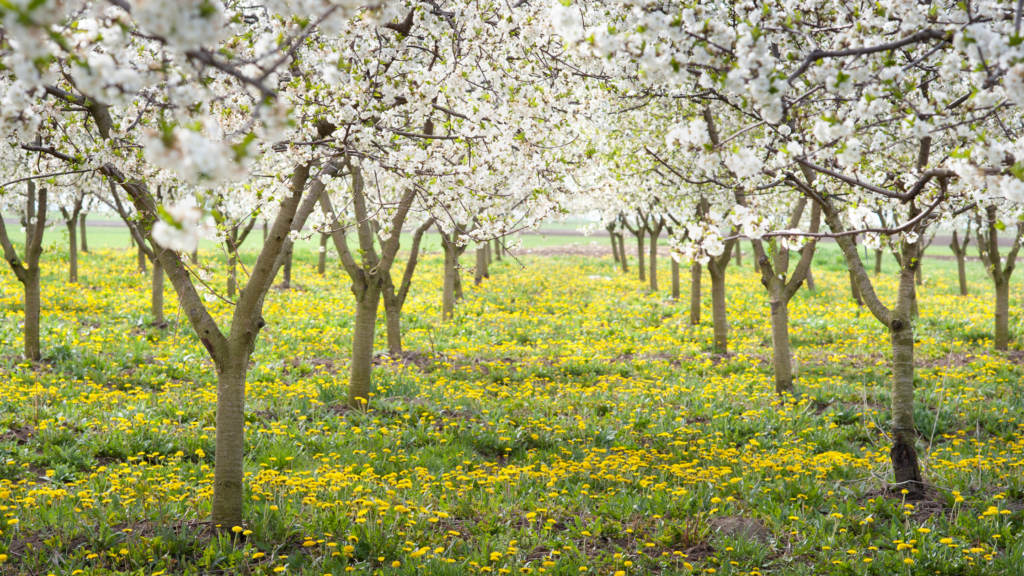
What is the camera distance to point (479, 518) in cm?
507

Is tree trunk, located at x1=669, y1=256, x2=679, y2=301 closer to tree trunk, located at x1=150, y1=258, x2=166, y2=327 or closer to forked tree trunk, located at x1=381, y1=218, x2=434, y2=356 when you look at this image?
forked tree trunk, located at x1=381, y1=218, x2=434, y2=356

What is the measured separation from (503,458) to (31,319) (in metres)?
6.86

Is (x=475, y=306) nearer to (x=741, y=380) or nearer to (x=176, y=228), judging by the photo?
(x=741, y=380)

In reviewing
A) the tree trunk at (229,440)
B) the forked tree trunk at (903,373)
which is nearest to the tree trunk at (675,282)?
the forked tree trunk at (903,373)

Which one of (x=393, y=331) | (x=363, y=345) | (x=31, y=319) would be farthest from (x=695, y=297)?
(x=31, y=319)

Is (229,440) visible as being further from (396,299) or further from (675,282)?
(675,282)

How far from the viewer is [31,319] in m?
9.02

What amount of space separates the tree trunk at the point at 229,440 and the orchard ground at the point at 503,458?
0.17 meters

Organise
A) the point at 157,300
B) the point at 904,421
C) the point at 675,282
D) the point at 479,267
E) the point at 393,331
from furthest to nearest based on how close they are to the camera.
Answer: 1. the point at 479,267
2. the point at 675,282
3. the point at 157,300
4. the point at 393,331
5. the point at 904,421

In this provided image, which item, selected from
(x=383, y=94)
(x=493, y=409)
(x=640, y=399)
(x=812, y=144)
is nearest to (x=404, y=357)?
(x=493, y=409)

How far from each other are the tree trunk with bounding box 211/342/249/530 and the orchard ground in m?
0.17

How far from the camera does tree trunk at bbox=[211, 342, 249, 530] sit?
461cm

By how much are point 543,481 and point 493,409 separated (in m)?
2.25

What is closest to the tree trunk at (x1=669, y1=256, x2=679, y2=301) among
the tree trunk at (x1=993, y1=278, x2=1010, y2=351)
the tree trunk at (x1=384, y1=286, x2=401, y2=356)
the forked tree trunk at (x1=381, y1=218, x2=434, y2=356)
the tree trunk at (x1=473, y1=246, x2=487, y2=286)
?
the tree trunk at (x1=473, y1=246, x2=487, y2=286)
